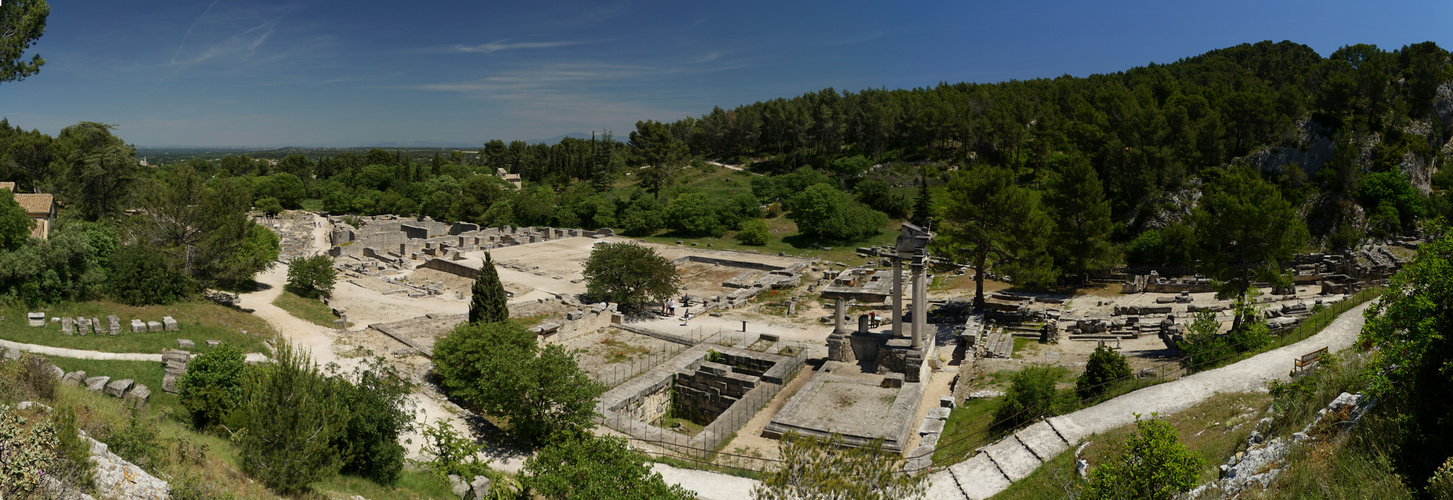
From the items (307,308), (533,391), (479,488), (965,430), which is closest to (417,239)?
(307,308)

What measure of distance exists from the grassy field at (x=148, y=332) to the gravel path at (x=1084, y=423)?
65.8 ft

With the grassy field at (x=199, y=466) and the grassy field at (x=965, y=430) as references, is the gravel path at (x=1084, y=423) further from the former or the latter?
the grassy field at (x=199, y=466)

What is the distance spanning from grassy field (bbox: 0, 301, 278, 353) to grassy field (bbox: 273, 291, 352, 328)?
2104 mm

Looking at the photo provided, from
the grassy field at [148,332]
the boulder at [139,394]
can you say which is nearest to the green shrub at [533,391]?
the boulder at [139,394]

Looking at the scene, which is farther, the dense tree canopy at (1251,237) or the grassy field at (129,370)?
the dense tree canopy at (1251,237)

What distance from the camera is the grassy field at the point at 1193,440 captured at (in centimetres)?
1051

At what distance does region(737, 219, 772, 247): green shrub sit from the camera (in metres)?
53.4

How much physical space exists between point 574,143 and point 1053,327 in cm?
8868

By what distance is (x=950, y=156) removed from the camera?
226 ft

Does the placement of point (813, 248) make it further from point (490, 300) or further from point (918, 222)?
point (490, 300)

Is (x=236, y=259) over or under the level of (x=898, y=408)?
over

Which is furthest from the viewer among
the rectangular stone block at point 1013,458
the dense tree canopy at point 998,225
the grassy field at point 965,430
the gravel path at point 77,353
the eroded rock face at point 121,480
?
the dense tree canopy at point 998,225

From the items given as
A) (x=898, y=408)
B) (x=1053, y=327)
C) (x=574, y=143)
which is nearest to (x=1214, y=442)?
Result: (x=898, y=408)

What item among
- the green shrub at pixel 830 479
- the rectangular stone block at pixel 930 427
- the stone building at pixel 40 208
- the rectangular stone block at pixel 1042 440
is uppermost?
the stone building at pixel 40 208
